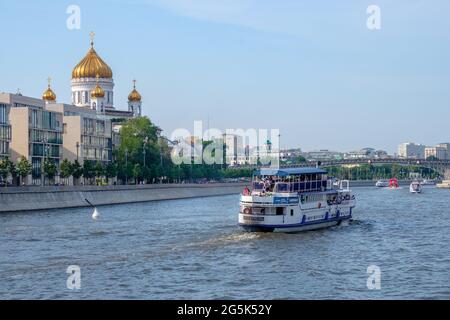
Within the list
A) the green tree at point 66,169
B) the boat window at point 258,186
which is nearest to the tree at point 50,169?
the green tree at point 66,169

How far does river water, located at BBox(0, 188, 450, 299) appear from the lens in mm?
33188

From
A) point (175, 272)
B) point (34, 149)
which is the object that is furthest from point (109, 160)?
point (175, 272)

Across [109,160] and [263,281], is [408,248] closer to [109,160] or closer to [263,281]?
[263,281]

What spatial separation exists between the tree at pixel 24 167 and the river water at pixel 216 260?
30875 mm

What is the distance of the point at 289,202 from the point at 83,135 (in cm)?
6939

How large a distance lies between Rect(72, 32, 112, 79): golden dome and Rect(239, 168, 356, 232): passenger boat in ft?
316

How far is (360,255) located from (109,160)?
3578 inches

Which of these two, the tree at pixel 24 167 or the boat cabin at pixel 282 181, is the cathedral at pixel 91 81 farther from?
the boat cabin at pixel 282 181

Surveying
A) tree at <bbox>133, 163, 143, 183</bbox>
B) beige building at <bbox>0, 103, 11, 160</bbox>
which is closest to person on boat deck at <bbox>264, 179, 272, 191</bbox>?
beige building at <bbox>0, 103, 11, 160</bbox>

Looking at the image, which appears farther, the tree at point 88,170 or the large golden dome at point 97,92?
the large golden dome at point 97,92

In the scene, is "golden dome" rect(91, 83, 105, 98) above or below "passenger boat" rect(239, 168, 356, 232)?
above

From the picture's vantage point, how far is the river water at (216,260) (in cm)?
3319

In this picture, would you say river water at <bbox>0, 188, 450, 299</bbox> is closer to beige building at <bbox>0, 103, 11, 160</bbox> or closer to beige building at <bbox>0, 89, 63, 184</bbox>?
beige building at <bbox>0, 103, 11, 160</bbox>

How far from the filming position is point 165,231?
58.2 metres
